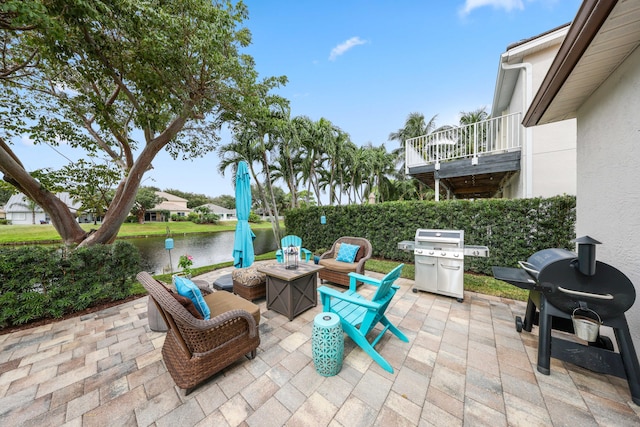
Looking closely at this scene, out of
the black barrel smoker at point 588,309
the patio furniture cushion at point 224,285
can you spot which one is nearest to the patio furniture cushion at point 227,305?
the patio furniture cushion at point 224,285

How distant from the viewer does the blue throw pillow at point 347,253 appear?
473cm

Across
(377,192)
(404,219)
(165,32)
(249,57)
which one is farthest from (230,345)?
(377,192)

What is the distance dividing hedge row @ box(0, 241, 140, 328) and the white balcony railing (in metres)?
8.29

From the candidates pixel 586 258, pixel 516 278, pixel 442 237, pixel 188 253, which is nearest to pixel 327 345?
pixel 516 278

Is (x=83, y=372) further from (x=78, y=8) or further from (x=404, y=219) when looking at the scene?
(x=404, y=219)

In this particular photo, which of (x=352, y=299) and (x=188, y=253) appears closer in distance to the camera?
(x=352, y=299)

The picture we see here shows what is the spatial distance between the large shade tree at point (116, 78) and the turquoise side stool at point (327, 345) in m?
4.85

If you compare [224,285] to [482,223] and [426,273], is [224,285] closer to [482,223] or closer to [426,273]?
[426,273]

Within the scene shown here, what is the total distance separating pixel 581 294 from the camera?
1.96 meters

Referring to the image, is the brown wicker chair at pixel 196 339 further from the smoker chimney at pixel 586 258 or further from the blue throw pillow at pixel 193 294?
the smoker chimney at pixel 586 258

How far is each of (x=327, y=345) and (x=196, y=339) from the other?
1207 millimetres

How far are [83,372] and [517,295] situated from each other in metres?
6.44

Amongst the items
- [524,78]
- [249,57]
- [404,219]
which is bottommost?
[404,219]

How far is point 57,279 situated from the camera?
11.0ft
